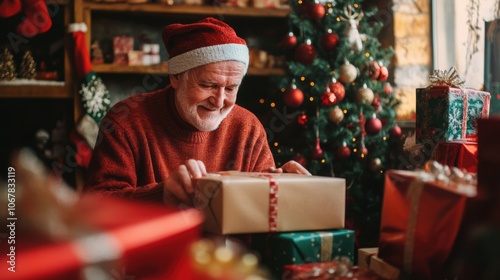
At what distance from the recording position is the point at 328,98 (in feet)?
12.3

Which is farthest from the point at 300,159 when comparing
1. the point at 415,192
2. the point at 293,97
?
the point at 415,192

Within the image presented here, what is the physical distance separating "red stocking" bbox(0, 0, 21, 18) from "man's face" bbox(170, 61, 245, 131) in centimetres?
211

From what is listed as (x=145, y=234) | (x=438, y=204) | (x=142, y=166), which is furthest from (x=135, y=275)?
(x=142, y=166)

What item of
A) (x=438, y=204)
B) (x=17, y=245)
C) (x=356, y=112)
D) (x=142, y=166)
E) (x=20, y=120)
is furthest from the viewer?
(x=20, y=120)

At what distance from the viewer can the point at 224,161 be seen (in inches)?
89.1

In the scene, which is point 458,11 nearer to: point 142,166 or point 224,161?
point 224,161

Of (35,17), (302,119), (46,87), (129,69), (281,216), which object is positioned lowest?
(281,216)

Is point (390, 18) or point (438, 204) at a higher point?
point (390, 18)

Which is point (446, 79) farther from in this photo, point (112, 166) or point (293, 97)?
point (293, 97)

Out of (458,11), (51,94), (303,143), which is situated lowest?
(303,143)

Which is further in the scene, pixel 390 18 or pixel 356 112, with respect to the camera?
pixel 390 18

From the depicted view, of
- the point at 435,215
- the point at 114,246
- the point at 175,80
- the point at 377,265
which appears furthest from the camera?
the point at 175,80

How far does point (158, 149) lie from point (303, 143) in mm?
1943

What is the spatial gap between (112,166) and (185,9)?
2.29 metres
